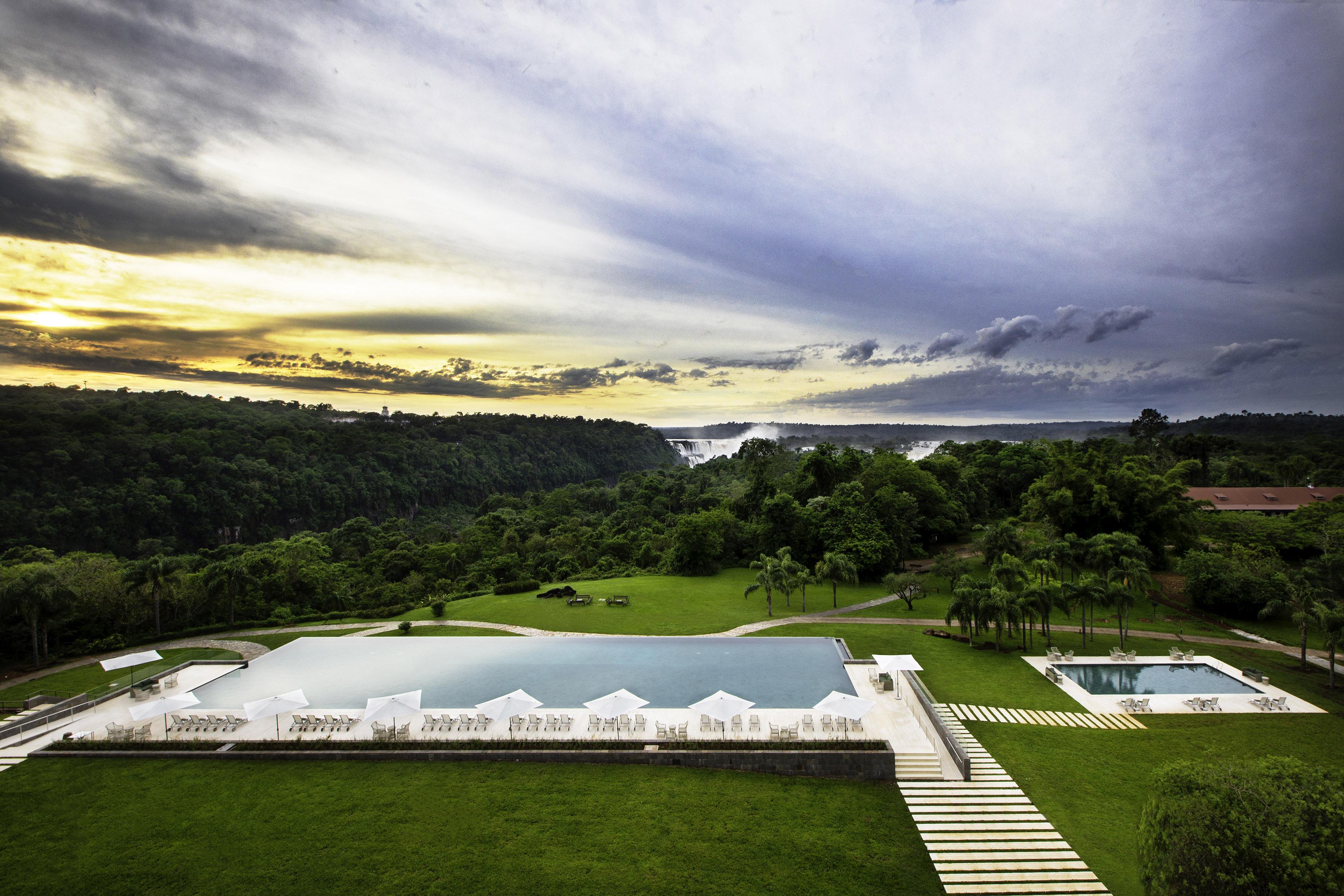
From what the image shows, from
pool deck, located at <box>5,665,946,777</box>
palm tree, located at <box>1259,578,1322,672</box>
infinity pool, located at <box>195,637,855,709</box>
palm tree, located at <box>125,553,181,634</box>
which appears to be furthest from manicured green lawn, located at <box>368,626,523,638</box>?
palm tree, located at <box>1259,578,1322,672</box>

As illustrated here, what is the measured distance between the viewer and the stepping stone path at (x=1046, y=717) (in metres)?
19.2

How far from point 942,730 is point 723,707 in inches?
264

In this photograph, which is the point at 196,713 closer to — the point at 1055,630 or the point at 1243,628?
the point at 1055,630

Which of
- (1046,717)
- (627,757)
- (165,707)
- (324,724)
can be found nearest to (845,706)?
(627,757)

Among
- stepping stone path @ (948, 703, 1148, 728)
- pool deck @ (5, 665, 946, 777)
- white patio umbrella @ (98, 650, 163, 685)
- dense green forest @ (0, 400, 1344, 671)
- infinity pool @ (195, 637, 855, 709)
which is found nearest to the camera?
pool deck @ (5, 665, 946, 777)

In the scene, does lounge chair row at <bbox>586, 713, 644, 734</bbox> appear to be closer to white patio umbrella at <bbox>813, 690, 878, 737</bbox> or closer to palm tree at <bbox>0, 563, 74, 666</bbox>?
white patio umbrella at <bbox>813, 690, 878, 737</bbox>

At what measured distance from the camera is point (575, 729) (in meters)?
18.2

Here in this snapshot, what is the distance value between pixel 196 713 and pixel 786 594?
27250 mm

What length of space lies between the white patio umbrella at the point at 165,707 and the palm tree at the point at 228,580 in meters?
12.9

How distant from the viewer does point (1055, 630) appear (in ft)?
94.8

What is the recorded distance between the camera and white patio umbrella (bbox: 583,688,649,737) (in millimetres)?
17891

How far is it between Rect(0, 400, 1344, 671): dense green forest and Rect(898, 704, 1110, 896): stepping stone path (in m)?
11.4

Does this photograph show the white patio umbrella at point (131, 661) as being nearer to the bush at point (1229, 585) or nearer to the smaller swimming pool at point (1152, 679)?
the smaller swimming pool at point (1152, 679)

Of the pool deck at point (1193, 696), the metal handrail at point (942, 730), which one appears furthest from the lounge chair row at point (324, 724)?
the pool deck at point (1193, 696)
